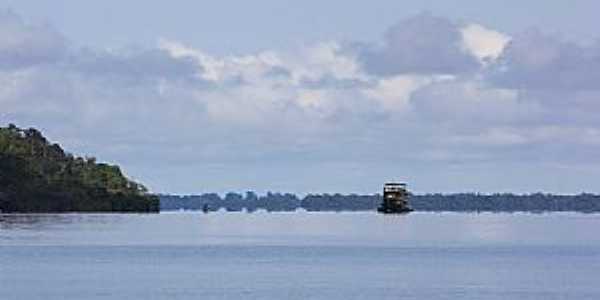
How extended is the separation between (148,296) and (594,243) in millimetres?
98578

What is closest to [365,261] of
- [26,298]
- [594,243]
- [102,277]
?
[102,277]

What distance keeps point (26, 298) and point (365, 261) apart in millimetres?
43668

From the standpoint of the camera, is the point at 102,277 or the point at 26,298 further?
the point at 102,277

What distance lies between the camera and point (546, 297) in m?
92.8

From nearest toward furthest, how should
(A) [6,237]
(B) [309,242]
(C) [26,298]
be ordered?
(C) [26,298], (A) [6,237], (B) [309,242]

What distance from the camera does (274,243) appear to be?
172625mm

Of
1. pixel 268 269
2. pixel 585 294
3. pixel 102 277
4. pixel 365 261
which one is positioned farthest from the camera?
pixel 365 261

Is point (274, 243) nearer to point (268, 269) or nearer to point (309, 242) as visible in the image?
point (309, 242)

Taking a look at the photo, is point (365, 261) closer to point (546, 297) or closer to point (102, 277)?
point (102, 277)

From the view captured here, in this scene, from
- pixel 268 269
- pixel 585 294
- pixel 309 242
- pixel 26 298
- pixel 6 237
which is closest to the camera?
pixel 26 298

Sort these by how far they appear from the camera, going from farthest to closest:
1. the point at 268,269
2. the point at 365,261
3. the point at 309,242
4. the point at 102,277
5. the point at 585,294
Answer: the point at 309,242, the point at 365,261, the point at 268,269, the point at 102,277, the point at 585,294

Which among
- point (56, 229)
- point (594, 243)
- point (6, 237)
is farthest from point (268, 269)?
point (56, 229)

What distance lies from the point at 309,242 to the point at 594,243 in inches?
1065

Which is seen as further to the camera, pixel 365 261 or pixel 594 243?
pixel 594 243
